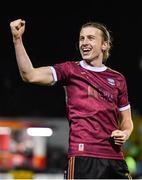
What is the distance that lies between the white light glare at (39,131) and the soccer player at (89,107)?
47.3ft

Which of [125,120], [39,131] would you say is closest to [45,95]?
[39,131]

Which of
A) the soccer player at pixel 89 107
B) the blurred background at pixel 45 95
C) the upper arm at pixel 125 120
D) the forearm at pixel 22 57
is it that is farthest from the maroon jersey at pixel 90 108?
the blurred background at pixel 45 95

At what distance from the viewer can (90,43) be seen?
369 cm

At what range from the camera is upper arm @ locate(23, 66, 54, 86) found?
11.4 feet

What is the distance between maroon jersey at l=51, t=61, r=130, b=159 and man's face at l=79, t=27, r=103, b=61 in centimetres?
8

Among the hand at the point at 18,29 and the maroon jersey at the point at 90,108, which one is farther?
the maroon jersey at the point at 90,108

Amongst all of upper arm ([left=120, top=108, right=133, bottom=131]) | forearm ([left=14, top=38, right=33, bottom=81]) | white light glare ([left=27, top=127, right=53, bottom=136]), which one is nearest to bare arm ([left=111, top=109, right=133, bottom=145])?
upper arm ([left=120, top=108, right=133, bottom=131])

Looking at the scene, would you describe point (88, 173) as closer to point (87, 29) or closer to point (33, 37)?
point (87, 29)

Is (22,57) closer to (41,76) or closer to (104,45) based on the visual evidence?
(41,76)

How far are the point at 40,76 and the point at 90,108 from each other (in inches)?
14.0

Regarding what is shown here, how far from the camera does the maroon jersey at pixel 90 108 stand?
354cm

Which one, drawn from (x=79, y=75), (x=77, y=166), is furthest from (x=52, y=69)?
(x=77, y=166)

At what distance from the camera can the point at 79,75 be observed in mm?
3645

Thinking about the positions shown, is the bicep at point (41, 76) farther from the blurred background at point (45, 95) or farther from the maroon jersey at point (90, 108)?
the blurred background at point (45, 95)
